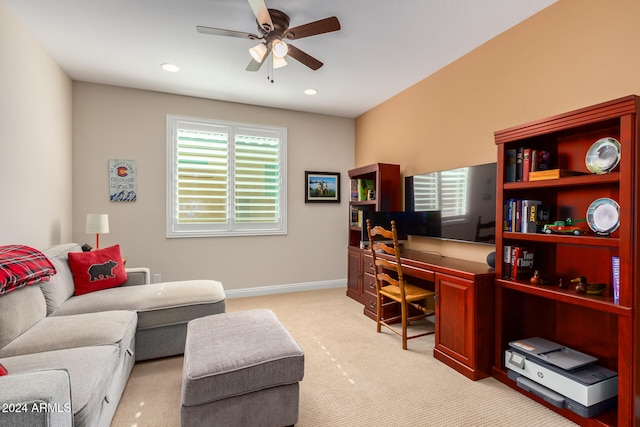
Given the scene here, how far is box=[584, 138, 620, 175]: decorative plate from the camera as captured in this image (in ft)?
5.60

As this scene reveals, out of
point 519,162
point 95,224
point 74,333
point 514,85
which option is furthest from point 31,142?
point 514,85

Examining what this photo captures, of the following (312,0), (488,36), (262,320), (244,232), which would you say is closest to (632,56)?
(488,36)

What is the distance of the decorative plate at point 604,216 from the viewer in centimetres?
170

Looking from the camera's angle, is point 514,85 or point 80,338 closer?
point 80,338

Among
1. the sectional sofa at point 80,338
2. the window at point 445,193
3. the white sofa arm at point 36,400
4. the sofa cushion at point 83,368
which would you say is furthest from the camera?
the window at point 445,193

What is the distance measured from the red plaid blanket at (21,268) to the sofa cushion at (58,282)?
5.5 inches

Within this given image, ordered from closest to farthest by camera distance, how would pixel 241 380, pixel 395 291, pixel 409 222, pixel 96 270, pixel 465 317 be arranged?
pixel 241 380 < pixel 465 317 < pixel 96 270 < pixel 395 291 < pixel 409 222

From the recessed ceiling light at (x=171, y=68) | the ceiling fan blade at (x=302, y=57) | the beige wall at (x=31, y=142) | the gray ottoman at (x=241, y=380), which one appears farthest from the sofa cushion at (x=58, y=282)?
the ceiling fan blade at (x=302, y=57)

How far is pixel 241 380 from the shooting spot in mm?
1529

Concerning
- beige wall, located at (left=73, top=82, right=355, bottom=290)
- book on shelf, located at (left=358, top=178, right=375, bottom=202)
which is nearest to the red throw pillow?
beige wall, located at (left=73, top=82, right=355, bottom=290)

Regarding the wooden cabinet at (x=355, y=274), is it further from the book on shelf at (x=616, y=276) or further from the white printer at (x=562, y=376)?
the book on shelf at (x=616, y=276)

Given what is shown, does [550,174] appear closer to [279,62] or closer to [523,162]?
[523,162]

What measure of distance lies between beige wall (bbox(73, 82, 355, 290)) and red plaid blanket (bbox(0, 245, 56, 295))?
174cm

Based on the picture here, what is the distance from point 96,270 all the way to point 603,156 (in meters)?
3.83
